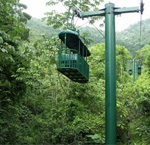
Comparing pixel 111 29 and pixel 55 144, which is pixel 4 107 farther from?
pixel 111 29

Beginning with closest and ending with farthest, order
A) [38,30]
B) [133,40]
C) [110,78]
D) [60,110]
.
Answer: [110,78]
[60,110]
[38,30]
[133,40]

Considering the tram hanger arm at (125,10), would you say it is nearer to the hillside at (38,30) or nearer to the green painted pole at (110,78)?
the green painted pole at (110,78)

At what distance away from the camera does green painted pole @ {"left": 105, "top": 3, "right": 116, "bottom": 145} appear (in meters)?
4.27

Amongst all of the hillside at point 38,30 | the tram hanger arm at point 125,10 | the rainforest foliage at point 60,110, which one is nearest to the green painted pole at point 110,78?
the tram hanger arm at point 125,10

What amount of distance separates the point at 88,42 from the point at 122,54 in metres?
13.3

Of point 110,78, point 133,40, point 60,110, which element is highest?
point 133,40

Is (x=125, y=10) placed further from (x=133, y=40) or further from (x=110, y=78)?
(x=133, y=40)

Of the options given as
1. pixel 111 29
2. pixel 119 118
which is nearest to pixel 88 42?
pixel 119 118

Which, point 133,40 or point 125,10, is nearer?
point 125,10

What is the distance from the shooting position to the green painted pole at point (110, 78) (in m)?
4.27

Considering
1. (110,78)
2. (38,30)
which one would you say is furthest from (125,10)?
(38,30)

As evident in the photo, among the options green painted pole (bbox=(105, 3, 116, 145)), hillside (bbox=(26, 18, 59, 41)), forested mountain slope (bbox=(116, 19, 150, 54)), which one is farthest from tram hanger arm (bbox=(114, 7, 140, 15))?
forested mountain slope (bbox=(116, 19, 150, 54))

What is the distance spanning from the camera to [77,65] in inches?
213

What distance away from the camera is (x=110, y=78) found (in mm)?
4445
